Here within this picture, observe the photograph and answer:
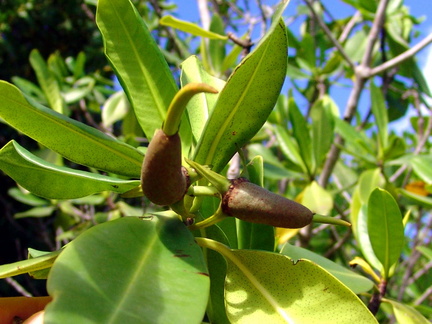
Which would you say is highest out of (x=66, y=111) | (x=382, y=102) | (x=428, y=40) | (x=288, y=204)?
(x=428, y=40)

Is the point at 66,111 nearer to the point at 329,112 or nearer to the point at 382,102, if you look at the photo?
the point at 329,112

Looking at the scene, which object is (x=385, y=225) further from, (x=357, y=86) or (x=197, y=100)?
(x=357, y=86)

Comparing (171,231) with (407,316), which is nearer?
(171,231)

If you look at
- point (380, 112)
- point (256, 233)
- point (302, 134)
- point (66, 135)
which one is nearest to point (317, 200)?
point (302, 134)

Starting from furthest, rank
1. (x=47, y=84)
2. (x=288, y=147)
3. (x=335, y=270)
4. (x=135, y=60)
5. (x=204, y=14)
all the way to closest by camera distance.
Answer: (x=47, y=84) → (x=204, y=14) → (x=288, y=147) → (x=335, y=270) → (x=135, y=60)

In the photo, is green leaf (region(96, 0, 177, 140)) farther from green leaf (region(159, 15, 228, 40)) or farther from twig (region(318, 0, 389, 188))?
twig (region(318, 0, 389, 188))

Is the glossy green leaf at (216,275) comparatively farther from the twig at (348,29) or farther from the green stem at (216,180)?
the twig at (348,29)

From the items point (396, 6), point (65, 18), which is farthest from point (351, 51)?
point (65, 18)
